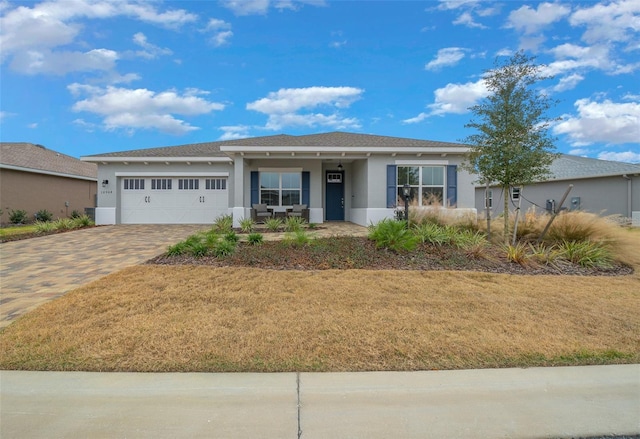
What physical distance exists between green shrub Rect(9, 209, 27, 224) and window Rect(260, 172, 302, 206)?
40.6 ft

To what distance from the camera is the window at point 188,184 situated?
16359 millimetres

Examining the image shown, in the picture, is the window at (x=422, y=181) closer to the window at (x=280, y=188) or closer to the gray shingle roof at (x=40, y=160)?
the window at (x=280, y=188)

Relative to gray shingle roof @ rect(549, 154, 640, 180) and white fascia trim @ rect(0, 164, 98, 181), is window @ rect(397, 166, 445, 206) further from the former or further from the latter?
white fascia trim @ rect(0, 164, 98, 181)

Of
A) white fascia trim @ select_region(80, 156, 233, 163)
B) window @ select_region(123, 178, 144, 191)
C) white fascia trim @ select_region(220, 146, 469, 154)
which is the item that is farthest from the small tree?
window @ select_region(123, 178, 144, 191)

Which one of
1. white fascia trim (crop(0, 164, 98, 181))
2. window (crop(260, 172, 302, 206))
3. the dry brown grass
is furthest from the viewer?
white fascia trim (crop(0, 164, 98, 181))

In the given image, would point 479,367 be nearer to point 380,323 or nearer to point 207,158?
point 380,323

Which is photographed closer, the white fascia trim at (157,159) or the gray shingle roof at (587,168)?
the white fascia trim at (157,159)

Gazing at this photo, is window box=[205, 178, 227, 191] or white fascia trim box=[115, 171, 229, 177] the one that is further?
window box=[205, 178, 227, 191]

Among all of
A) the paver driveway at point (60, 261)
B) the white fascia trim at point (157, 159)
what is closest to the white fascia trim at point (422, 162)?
the white fascia trim at point (157, 159)

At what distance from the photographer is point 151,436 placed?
2398 mm

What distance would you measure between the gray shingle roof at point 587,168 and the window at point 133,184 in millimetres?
21375

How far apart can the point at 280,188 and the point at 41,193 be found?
1406 cm

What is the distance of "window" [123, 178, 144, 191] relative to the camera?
16239 millimetres

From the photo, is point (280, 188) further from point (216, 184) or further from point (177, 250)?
point (177, 250)
